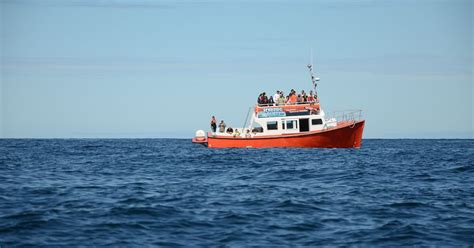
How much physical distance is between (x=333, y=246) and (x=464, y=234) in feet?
9.08

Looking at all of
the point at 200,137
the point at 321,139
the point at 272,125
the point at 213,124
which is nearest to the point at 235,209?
the point at 321,139

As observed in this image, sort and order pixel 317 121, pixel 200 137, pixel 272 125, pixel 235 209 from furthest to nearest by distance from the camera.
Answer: pixel 200 137
pixel 272 125
pixel 317 121
pixel 235 209

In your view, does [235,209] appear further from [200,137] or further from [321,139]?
[200,137]

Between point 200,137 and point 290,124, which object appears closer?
point 290,124

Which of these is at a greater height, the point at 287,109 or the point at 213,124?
the point at 287,109

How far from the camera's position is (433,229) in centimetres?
1080

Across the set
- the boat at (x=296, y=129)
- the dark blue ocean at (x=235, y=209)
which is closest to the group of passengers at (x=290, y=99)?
the boat at (x=296, y=129)

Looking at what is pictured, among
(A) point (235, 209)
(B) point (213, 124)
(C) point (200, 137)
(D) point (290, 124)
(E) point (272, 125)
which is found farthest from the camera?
(C) point (200, 137)

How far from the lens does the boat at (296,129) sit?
3734 cm

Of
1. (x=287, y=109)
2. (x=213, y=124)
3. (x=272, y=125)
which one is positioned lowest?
(x=272, y=125)

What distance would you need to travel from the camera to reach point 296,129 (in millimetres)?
38500

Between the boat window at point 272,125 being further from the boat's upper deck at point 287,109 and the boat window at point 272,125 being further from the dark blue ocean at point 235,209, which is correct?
the dark blue ocean at point 235,209

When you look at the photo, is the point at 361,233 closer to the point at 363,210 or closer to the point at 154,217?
the point at 363,210

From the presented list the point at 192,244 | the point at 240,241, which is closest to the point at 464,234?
the point at 240,241
